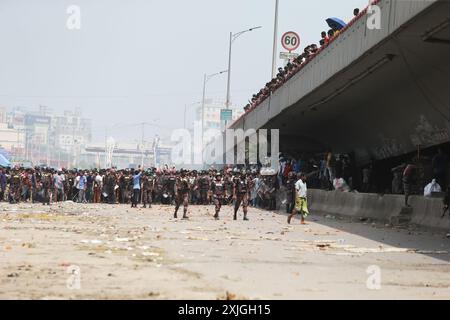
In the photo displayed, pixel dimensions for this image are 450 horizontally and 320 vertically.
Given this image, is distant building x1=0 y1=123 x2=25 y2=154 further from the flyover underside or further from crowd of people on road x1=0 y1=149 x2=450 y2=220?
the flyover underside

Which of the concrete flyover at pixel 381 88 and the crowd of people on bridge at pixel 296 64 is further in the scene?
the crowd of people on bridge at pixel 296 64

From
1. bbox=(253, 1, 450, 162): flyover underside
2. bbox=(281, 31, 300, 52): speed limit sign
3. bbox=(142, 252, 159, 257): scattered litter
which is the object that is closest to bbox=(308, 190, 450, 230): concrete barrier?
bbox=(253, 1, 450, 162): flyover underside

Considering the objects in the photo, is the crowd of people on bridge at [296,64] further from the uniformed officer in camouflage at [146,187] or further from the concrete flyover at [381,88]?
the uniformed officer in camouflage at [146,187]

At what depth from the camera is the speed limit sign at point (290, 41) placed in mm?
41306

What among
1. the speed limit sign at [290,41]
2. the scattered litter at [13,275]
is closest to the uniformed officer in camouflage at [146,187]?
the speed limit sign at [290,41]

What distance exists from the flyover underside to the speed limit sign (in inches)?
214

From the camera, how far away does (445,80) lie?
2045 cm

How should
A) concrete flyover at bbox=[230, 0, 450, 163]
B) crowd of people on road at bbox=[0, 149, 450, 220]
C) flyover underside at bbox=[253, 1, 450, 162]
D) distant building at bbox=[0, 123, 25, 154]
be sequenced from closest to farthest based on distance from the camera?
1. concrete flyover at bbox=[230, 0, 450, 163]
2. flyover underside at bbox=[253, 1, 450, 162]
3. crowd of people on road at bbox=[0, 149, 450, 220]
4. distant building at bbox=[0, 123, 25, 154]

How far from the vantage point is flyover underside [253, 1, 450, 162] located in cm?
1881

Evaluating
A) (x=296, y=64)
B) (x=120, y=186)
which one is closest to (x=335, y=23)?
(x=296, y=64)

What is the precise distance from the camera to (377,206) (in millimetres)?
24453

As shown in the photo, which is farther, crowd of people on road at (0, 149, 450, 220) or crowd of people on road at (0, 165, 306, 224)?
crowd of people on road at (0, 165, 306, 224)

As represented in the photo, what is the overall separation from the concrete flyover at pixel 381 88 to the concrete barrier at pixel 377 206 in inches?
102
